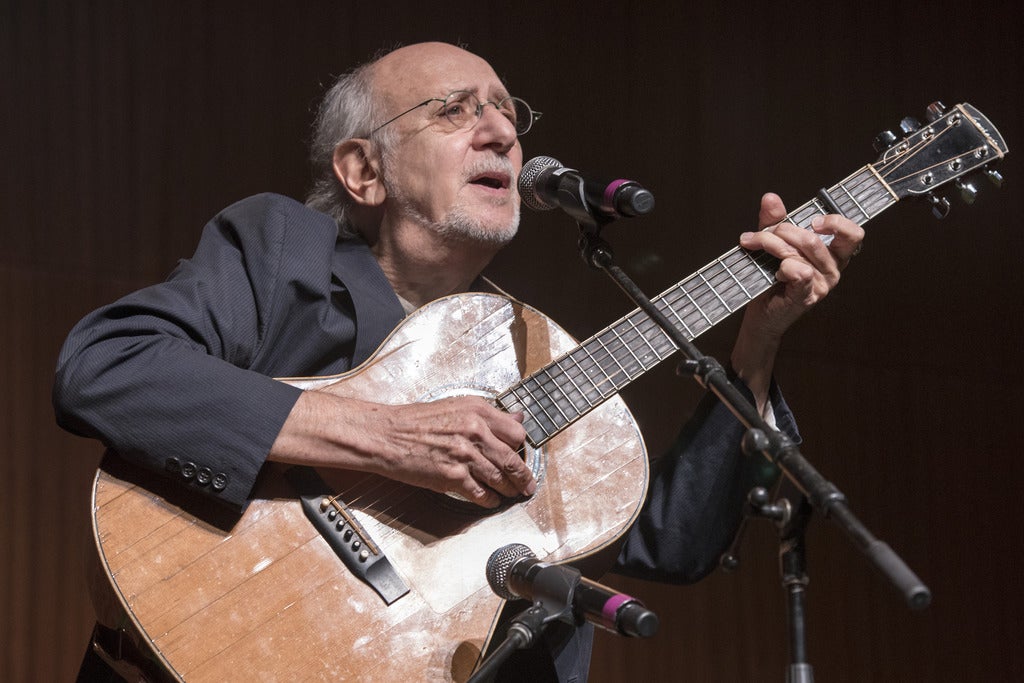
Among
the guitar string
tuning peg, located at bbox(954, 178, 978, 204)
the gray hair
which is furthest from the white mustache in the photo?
tuning peg, located at bbox(954, 178, 978, 204)

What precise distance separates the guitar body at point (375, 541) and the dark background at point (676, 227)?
146 cm

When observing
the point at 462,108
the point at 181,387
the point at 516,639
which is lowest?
the point at 516,639

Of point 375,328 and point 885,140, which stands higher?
point 885,140

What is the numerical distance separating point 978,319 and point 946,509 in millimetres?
771

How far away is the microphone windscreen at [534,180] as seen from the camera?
1949mm

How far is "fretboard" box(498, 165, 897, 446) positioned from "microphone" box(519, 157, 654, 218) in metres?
0.28

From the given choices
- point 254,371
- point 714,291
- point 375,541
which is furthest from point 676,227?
point 375,541

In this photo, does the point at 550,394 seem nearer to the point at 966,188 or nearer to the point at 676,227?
the point at 966,188

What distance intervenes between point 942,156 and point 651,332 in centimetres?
68

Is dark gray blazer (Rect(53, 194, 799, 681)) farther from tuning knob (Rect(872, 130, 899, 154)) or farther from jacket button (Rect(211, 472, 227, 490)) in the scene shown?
tuning knob (Rect(872, 130, 899, 154))

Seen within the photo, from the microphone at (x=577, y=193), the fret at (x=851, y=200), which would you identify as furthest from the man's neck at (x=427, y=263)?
the fret at (x=851, y=200)

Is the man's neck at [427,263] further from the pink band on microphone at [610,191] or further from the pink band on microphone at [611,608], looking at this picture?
the pink band on microphone at [611,608]

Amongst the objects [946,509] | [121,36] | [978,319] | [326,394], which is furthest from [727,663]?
[121,36]

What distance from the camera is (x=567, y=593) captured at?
1428mm
